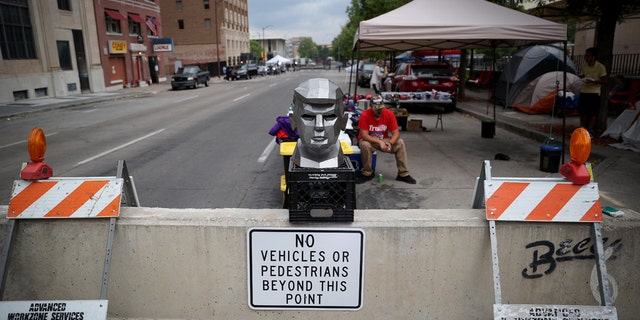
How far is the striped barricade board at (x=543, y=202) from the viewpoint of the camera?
8.99 ft

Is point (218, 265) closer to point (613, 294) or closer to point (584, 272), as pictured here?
point (584, 272)

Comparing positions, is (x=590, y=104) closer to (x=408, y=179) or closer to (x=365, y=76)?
(x=408, y=179)

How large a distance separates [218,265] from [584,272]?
2.44m

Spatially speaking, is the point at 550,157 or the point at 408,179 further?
the point at 550,157

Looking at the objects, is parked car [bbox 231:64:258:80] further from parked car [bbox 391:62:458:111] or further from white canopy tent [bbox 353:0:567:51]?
white canopy tent [bbox 353:0:567:51]

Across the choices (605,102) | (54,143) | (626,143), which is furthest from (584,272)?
(54,143)

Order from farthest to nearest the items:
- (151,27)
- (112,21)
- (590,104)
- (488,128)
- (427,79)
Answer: (151,27) → (112,21) → (427,79) → (488,128) → (590,104)

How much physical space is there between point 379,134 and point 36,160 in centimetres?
499

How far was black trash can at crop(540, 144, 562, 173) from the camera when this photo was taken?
7.34 m

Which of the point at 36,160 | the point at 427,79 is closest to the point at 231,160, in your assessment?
the point at 36,160

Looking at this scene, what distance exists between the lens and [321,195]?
2.83 meters

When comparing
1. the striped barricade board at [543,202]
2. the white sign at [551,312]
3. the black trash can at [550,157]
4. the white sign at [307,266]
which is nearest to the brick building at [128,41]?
the black trash can at [550,157]

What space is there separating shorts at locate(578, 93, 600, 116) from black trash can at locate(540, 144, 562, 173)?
359cm

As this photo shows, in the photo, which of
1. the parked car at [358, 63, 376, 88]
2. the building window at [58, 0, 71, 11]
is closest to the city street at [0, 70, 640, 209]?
the building window at [58, 0, 71, 11]
